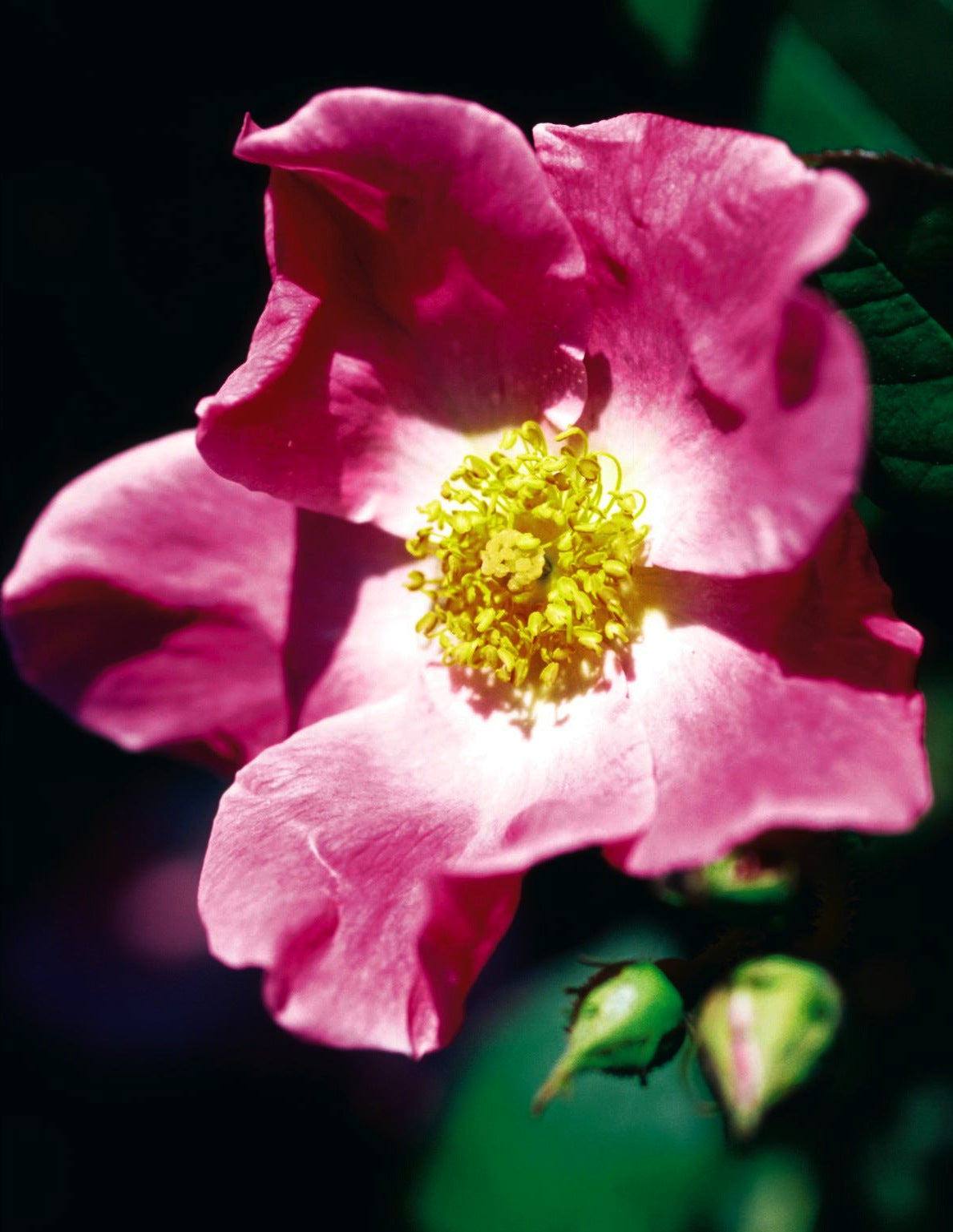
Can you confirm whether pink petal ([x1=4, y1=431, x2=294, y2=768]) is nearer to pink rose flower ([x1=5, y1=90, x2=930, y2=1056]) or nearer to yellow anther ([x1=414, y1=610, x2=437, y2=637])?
pink rose flower ([x1=5, y1=90, x2=930, y2=1056])

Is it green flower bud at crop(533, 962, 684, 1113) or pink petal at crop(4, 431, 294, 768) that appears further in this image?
pink petal at crop(4, 431, 294, 768)

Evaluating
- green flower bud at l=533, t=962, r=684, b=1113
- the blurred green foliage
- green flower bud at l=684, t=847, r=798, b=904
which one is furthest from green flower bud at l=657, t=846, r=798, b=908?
the blurred green foliage

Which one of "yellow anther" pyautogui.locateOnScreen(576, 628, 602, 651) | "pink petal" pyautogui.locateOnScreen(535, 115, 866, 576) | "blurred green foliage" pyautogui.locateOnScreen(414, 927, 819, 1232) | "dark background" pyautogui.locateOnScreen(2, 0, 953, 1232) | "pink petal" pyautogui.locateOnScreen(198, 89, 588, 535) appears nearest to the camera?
"pink petal" pyautogui.locateOnScreen(535, 115, 866, 576)

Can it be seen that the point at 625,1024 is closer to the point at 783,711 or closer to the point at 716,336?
the point at 783,711

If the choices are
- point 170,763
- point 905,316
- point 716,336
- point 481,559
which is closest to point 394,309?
point 481,559

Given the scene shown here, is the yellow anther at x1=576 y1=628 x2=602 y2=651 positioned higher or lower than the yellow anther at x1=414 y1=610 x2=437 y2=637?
higher

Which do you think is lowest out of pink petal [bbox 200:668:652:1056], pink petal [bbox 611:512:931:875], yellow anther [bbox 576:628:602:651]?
pink petal [bbox 200:668:652:1056]

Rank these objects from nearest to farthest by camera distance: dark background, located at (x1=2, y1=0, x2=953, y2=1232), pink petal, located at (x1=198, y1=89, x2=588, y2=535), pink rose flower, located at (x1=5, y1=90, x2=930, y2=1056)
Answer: pink rose flower, located at (x1=5, y1=90, x2=930, y2=1056) < pink petal, located at (x1=198, y1=89, x2=588, y2=535) < dark background, located at (x1=2, y1=0, x2=953, y2=1232)
